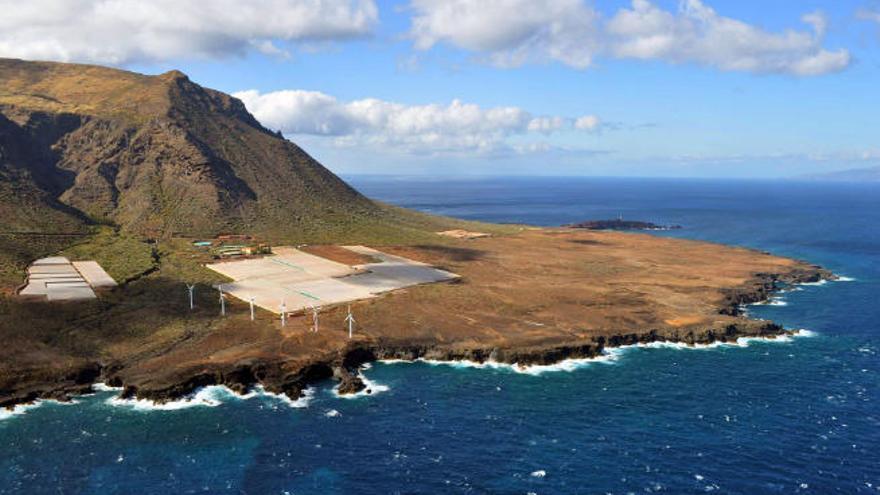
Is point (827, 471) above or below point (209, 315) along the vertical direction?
A: below

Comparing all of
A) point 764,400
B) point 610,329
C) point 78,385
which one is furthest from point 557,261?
point 78,385

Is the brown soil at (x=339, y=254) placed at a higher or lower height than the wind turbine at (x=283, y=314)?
higher

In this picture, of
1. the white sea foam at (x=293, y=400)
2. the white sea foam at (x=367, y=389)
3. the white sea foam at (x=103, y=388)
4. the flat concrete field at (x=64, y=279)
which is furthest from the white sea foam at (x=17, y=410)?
the white sea foam at (x=367, y=389)

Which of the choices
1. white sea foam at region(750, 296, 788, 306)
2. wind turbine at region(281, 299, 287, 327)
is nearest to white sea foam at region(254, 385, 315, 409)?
wind turbine at region(281, 299, 287, 327)

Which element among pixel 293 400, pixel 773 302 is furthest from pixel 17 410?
pixel 773 302

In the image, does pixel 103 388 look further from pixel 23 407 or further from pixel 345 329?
pixel 345 329

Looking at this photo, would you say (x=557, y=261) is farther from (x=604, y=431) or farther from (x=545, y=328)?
(x=604, y=431)

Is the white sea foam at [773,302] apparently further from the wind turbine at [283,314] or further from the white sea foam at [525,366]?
the wind turbine at [283,314]
